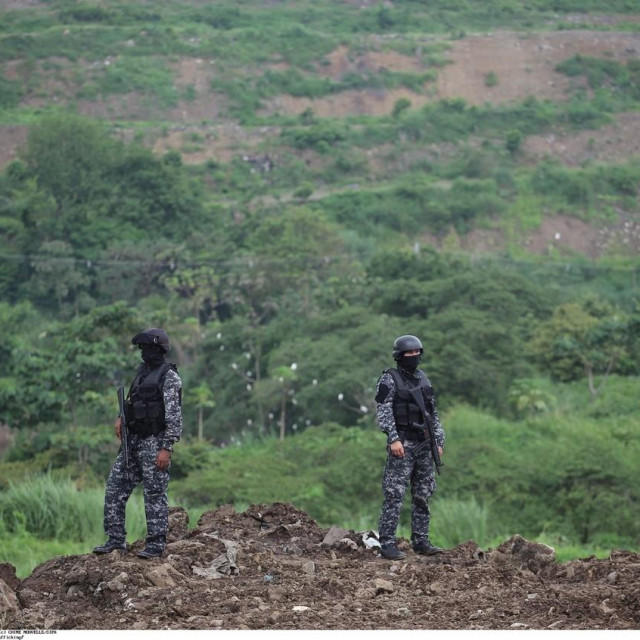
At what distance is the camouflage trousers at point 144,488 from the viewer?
29.6 feet

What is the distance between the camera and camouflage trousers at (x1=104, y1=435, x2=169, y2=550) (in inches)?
356

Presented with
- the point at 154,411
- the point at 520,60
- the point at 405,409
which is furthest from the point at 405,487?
the point at 520,60

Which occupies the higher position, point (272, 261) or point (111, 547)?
point (111, 547)

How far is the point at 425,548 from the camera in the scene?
9.55 meters

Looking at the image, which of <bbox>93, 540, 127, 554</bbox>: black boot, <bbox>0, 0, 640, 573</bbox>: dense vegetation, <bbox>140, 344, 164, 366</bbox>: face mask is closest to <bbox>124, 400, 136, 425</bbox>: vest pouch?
<bbox>140, 344, 164, 366</bbox>: face mask

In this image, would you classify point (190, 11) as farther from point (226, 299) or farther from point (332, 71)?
point (226, 299)

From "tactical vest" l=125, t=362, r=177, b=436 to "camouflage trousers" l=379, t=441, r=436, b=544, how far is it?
1.64 m

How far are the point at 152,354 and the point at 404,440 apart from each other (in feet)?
6.08

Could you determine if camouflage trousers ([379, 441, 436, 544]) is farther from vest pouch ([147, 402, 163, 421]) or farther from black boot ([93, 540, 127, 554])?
black boot ([93, 540, 127, 554])

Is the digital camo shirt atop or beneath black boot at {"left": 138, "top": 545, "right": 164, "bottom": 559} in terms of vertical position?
atop

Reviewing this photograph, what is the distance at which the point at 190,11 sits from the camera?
288 ft

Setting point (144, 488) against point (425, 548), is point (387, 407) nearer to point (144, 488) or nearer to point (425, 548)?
point (425, 548)

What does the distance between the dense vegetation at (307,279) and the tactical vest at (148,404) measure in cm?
623

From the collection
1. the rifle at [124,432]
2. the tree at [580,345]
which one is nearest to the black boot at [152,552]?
the rifle at [124,432]
